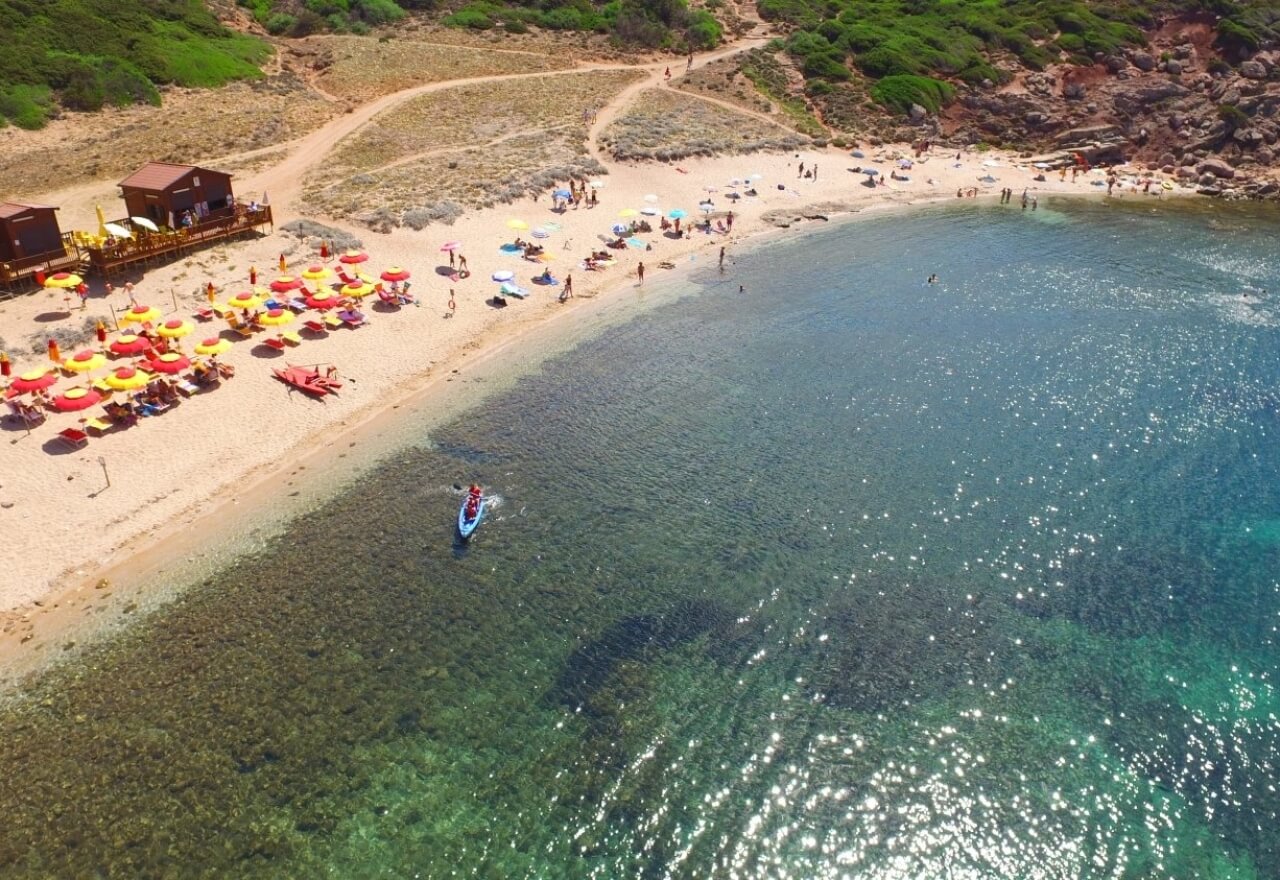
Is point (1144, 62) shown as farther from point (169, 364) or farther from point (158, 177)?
point (169, 364)

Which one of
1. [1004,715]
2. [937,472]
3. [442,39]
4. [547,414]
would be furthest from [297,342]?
[442,39]

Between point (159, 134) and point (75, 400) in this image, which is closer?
point (75, 400)

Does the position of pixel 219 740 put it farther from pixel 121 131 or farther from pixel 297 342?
pixel 121 131

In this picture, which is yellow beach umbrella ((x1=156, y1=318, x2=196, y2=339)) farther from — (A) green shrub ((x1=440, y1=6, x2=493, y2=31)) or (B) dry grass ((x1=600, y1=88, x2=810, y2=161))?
(A) green shrub ((x1=440, y1=6, x2=493, y2=31))

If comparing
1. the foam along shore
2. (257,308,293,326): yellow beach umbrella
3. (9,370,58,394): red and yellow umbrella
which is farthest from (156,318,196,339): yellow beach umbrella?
(9,370,58,394): red and yellow umbrella

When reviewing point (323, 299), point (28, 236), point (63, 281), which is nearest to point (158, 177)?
point (28, 236)

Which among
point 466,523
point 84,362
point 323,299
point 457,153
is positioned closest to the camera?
point 466,523
